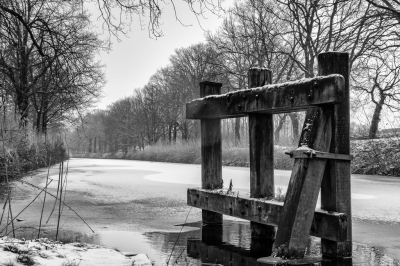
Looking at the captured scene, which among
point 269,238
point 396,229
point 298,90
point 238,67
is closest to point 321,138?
point 298,90

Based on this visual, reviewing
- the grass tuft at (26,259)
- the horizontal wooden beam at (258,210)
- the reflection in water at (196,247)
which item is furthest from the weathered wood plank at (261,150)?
the grass tuft at (26,259)

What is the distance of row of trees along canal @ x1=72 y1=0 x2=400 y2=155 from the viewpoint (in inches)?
686

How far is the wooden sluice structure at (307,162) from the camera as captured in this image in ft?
10.4

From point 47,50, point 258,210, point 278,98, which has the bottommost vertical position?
point 258,210

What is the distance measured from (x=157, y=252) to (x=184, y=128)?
1567 inches

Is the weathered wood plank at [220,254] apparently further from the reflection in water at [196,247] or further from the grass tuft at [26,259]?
the grass tuft at [26,259]

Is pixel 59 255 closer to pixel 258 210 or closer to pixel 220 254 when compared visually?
pixel 220 254

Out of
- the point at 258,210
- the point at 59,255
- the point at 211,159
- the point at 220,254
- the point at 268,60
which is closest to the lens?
the point at 59,255

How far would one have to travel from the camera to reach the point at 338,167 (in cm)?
336

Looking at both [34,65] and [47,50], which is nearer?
[47,50]

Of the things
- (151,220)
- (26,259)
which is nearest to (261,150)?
(151,220)

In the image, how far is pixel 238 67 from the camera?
91.1ft

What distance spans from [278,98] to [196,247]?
1.62 meters

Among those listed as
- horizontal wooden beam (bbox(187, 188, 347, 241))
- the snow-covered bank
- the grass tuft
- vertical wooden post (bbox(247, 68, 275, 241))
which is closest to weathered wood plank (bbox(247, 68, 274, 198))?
vertical wooden post (bbox(247, 68, 275, 241))
